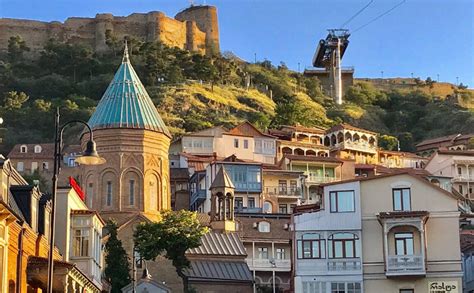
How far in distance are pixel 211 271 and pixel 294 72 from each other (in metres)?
106

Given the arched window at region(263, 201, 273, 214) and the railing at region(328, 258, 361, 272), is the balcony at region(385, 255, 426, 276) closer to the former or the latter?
the railing at region(328, 258, 361, 272)

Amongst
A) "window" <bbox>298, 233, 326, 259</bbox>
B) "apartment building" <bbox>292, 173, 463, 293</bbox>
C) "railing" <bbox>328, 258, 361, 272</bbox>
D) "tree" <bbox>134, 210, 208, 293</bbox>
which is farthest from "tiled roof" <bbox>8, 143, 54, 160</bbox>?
"railing" <bbox>328, 258, 361, 272</bbox>

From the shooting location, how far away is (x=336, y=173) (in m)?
92.4

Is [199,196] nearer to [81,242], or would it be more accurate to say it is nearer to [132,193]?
[132,193]

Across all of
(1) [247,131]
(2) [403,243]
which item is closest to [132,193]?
(2) [403,243]

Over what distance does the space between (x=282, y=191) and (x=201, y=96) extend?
40.5 meters

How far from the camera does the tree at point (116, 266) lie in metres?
50.1

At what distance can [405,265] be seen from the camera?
46094 mm

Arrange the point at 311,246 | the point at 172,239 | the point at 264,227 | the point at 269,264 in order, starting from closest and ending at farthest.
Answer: the point at 311,246, the point at 172,239, the point at 269,264, the point at 264,227

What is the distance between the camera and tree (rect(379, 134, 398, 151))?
12500cm

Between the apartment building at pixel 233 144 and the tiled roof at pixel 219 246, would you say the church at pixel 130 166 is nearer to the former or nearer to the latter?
the tiled roof at pixel 219 246

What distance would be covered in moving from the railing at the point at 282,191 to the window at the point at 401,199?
36.8 metres

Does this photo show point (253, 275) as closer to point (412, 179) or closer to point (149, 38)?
point (412, 179)

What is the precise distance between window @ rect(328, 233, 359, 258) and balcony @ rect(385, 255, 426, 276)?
73.6 inches
